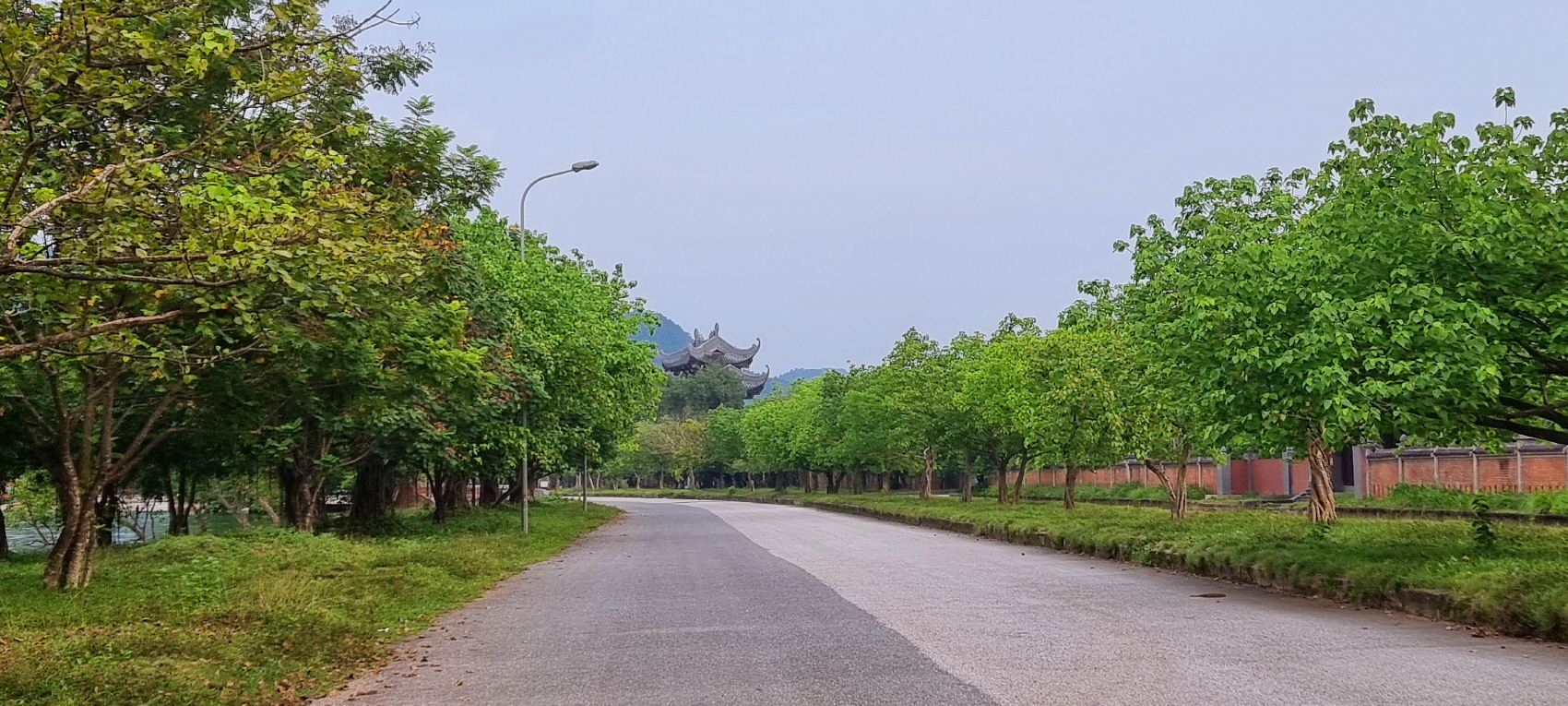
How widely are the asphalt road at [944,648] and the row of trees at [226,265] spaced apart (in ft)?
9.42

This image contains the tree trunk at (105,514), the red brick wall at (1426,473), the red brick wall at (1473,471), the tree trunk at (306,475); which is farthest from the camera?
the red brick wall at (1426,473)

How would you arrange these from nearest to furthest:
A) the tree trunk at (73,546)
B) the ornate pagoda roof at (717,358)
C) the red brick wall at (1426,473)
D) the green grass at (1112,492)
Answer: the tree trunk at (73,546), the red brick wall at (1426,473), the green grass at (1112,492), the ornate pagoda roof at (717,358)

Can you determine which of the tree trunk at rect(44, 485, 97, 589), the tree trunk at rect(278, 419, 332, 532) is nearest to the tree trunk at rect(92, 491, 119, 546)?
the tree trunk at rect(278, 419, 332, 532)

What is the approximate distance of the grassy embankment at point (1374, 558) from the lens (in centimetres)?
931

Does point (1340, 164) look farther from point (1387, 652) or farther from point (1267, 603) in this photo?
point (1387, 652)

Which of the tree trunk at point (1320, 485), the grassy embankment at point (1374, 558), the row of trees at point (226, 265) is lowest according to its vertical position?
the grassy embankment at point (1374, 558)

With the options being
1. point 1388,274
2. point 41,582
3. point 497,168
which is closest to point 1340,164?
point 1388,274

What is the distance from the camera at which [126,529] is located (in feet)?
116

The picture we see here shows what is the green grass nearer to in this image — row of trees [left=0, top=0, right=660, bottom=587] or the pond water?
row of trees [left=0, top=0, right=660, bottom=587]

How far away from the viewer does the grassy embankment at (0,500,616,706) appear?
6.84 metres

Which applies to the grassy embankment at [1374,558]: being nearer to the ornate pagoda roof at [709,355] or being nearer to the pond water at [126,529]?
the pond water at [126,529]

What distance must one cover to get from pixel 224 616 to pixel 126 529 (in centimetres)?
3057

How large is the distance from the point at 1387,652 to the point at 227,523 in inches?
1419

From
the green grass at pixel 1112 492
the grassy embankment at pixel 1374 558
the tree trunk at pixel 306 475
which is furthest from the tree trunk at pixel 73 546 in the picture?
the green grass at pixel 1112 492
